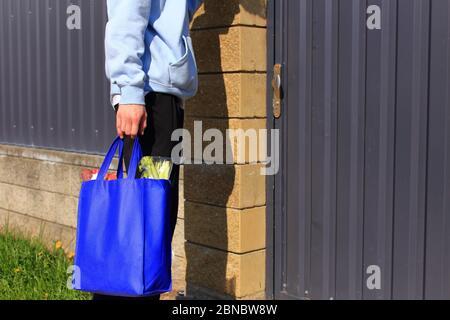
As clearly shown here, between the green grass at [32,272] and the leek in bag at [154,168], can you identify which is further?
the green grass at [32,272]

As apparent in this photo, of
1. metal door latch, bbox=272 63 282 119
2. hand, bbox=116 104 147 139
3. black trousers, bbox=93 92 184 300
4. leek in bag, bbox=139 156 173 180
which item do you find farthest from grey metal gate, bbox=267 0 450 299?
hand, bbox=116 104 147 139

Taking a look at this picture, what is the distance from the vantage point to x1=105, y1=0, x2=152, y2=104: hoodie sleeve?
2812 mm

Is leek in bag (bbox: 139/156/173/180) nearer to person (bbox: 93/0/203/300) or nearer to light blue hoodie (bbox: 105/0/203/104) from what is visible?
person (bbox: 93/0/203/300)

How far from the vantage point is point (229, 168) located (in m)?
3.83

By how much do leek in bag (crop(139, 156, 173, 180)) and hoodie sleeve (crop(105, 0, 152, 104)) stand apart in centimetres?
28

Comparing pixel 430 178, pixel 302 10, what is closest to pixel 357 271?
pixel 430 178

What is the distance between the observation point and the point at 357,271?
3.54 metres

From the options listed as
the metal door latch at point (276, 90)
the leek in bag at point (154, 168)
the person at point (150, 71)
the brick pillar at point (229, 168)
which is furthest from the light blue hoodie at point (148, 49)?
the metal door latch at point (276, 90)

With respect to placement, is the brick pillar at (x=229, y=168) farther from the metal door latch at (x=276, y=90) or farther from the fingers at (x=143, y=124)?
the fingers at (x=143, y=124)

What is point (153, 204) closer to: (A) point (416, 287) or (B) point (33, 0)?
(A) point (416, 287)

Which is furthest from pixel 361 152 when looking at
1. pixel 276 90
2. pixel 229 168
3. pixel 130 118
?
pixel 130 118

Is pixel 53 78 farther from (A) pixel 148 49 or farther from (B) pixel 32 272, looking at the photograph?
(A) pixel 148 49

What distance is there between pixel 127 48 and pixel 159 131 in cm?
43

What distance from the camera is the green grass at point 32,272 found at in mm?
4516
